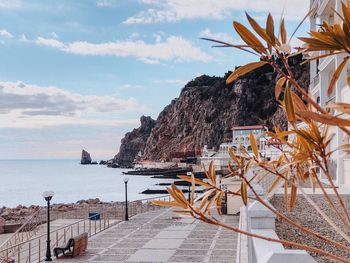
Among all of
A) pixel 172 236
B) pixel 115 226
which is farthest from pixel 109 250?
pixel 115 226

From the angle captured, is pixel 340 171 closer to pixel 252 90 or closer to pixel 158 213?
pixel 158 213

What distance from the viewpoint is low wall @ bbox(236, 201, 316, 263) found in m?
1.79

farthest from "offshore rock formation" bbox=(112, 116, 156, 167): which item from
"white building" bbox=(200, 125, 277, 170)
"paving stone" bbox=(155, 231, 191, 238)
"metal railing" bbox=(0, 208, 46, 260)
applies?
"paving stone" bbox=(155, 231, 191, 238)

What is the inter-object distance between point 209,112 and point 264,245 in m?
124

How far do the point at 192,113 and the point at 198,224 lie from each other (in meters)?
114

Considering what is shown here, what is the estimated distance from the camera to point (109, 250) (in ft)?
48.2

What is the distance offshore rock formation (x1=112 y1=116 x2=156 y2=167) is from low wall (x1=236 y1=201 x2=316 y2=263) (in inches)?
6098

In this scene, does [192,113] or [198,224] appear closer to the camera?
[198,224]

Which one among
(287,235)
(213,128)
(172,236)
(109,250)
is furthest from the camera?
(213,128)

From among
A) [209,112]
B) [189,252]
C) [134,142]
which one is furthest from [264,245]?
[134,142]

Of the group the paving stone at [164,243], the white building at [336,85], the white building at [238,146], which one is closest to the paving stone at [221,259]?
the paving stone at [164,243]

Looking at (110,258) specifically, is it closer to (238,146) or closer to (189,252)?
(189,252)

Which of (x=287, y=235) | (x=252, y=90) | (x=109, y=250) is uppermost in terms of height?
(x=252, y=90)

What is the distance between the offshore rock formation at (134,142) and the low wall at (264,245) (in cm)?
15489
